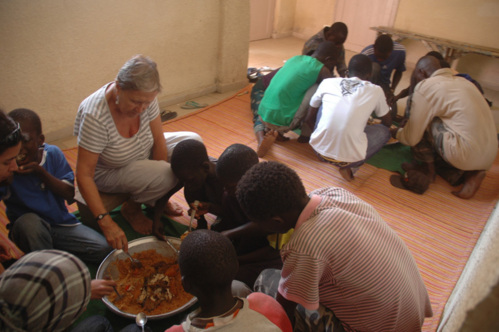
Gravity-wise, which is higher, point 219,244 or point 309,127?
point 219,244

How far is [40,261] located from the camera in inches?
38.8

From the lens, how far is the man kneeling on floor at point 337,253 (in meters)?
1.13

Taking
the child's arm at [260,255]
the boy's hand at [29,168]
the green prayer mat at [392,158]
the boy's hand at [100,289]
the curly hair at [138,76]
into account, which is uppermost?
the curly hair at [138,76]

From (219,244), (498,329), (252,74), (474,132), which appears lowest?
(252,74)

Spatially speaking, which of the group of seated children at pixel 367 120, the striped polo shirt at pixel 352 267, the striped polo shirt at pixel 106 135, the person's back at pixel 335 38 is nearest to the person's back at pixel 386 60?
the person's back at pixel 335 38

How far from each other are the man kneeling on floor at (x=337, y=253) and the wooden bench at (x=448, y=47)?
474 centimetres

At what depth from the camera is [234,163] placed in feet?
5.67

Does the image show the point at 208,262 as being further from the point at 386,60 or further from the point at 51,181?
the point at 386,60

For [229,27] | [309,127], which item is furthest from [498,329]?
[229,27]

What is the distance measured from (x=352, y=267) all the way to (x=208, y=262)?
0.48 meters

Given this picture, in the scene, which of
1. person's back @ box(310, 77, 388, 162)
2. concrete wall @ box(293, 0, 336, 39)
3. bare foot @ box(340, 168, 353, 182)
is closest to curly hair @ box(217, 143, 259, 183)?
person's back @ box(310, 77, 388, 162)

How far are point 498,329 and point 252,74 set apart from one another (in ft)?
14.8

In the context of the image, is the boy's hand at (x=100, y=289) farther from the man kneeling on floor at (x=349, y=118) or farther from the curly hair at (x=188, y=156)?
the man kneeling on floor at (x=349, y=118)

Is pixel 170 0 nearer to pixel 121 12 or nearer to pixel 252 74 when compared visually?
pixel 121 12
